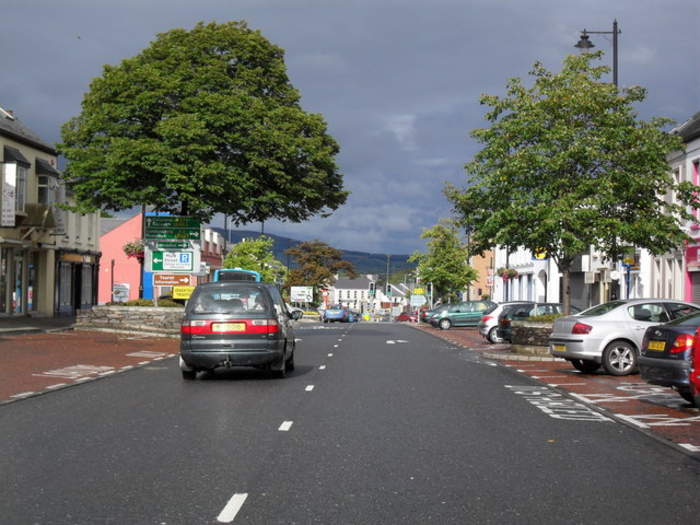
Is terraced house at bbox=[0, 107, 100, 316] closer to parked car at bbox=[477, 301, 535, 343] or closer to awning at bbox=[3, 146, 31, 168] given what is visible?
awning at bbox=[3, 146, 31, 168]

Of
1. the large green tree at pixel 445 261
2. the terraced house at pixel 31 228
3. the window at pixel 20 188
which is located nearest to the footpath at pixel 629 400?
the terraced house at pixel 31 228

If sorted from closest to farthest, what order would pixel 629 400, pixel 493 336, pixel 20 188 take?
pixel 629 400
pixel 493 336
pixel 20 188

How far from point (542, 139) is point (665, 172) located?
3.47 m

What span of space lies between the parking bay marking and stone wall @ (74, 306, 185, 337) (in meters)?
19.0

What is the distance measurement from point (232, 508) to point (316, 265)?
126140 mm

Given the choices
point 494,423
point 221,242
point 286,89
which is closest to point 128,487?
point 494,423

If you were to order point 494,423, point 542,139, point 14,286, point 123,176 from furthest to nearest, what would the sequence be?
1. point 14,286
2. point 123,176
3. point 542,139
4. point 494,423

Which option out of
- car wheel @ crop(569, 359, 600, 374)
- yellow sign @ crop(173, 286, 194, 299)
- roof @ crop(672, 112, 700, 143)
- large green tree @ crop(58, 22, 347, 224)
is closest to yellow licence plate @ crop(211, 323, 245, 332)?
car wheel @ crop(569, 359, 600, 374)

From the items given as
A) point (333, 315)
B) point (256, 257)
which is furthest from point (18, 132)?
point (256, 257)

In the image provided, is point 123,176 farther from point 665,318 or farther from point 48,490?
point 48,490

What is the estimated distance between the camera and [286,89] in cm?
3328

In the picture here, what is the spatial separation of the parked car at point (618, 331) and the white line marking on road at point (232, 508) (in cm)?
1231

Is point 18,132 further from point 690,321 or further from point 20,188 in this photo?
point 690,321

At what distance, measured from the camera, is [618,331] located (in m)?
17.7
